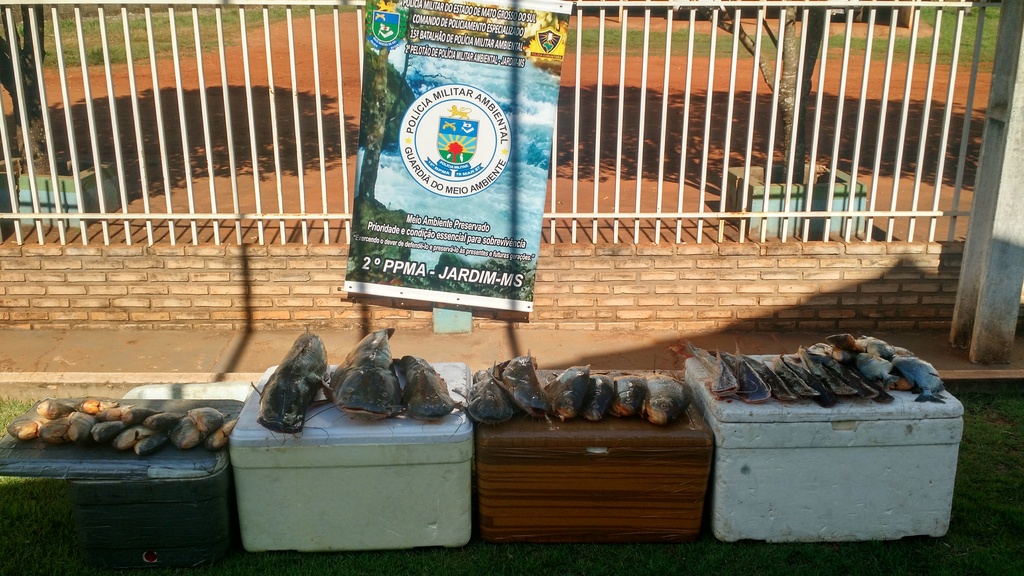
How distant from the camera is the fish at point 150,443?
15.1ft

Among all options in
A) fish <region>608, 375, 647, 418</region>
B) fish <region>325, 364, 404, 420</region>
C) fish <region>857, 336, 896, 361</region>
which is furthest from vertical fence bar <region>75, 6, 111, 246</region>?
fish <region>857, 336, 896, 361</region>

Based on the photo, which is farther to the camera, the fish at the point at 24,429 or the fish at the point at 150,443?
the fish at the point at 24,429

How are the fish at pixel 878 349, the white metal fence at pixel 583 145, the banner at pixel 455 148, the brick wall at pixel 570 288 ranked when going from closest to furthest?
the fish at pixel 878 349
the banner at pixel 455 148
the white metal fence at pixel 583 145
the brick wall at pixel 570 288

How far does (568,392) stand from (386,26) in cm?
311

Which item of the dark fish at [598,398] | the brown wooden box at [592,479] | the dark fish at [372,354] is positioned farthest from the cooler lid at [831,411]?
the dark fish at [372,354]

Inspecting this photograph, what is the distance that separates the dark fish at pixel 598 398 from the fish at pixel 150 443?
6.84ft

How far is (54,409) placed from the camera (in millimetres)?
4902

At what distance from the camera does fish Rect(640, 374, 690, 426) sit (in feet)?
15.8

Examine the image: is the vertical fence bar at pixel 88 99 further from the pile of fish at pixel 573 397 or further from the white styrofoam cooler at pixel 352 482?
the pile of fish at pixel 573 397

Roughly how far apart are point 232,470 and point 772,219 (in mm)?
4814

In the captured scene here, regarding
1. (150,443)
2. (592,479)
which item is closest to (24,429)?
(150,443)

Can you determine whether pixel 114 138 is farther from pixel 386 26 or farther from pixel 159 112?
pixel 386 26

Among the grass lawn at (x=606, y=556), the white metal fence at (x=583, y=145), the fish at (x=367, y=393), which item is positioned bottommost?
the grass lawn at (x=606, y=556)

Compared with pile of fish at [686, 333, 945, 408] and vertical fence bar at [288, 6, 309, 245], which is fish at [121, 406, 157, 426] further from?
pile of fish at [686, 333, 945, 408]
